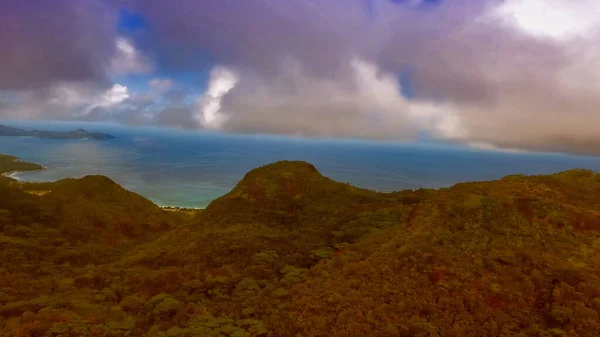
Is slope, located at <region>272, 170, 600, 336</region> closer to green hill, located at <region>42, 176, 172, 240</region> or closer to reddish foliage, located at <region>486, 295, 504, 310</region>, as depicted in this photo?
reddish foliage, located at <region>486, 295, 504, 310</region>

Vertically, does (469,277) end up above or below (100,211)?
above

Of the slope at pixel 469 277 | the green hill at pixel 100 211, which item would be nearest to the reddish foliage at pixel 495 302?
the slope at pixel 469 277

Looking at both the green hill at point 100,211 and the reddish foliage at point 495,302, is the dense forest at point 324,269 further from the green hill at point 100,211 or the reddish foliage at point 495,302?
the green hill at point 100,211

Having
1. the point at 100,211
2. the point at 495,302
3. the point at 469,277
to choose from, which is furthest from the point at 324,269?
the point at 100,211

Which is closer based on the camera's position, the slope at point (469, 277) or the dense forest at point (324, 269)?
the slope at point (469, 277)

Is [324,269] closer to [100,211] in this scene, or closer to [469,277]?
[469,277]

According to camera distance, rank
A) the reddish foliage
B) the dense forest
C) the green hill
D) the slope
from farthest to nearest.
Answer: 1. the green hill
2. the reddish foliage
3. the dense forest
4. the slope

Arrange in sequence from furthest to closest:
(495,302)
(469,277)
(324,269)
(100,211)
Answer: (100,211) < (324,269) < (469,277) < (495,302)

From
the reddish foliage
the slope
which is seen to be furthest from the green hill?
the reddish foliage

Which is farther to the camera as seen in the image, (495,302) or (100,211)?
(100,211)

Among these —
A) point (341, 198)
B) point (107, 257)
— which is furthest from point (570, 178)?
point (107, 257)
